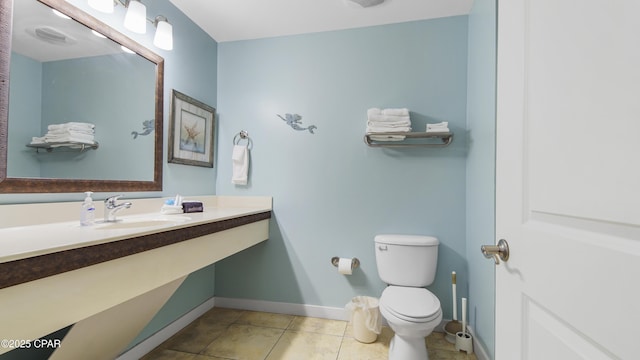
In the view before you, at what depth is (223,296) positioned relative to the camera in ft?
7.86

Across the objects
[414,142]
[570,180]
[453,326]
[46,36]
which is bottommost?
[453,326]

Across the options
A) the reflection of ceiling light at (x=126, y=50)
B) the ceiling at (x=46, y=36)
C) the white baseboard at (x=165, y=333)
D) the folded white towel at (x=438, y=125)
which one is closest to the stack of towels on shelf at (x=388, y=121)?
the folded white towel at (x=438, y=125)

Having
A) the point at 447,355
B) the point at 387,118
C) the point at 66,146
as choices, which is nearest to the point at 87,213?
the point at 66,146

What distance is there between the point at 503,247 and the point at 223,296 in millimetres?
2288

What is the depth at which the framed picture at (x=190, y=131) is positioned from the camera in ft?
6.42

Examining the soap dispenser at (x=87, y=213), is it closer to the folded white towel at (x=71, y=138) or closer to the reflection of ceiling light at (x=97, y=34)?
the folded white towel at (x=71, y=138)

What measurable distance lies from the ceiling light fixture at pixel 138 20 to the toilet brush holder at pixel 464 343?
2637mm

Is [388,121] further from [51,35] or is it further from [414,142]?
[51,35]

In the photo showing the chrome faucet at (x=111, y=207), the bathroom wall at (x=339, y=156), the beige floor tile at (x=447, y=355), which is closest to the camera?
the chrome faucet at (x=111, y=207)

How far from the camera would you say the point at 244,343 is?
1.84 m

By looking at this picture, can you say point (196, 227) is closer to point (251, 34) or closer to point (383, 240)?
point (383, 240)

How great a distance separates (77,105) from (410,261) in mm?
→ 2129

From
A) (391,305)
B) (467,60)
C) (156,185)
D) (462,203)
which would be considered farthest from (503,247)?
(156,185)

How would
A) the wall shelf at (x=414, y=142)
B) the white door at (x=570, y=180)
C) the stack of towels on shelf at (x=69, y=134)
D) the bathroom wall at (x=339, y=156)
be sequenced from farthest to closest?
the bathroom wall at (x=339, y=156), the wall shelf at (x=414, y=142), the stack of towels on shelf at (x=69, y=134), the white door at (x=570, y=180)
